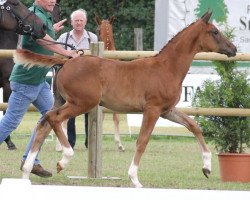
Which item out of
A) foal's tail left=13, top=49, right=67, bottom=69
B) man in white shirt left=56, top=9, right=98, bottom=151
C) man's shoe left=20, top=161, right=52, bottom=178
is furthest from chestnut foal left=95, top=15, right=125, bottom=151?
foal's tail left=13, top=49, right=67, bottom=69

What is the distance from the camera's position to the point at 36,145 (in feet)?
23.7

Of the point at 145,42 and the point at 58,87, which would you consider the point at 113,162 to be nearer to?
the point at 58,87

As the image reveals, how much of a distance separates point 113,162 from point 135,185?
335cm

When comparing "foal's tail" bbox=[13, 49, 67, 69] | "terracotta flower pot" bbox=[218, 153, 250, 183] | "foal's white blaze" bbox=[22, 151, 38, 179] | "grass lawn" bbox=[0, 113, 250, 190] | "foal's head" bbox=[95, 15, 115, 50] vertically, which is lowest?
"grass lawn" bbox=[0, 113, 250, 190]

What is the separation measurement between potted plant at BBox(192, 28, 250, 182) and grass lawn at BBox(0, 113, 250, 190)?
0.28m

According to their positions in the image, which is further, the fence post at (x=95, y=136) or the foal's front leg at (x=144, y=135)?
the fence post at (x=95, y=136)

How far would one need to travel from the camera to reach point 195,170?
9734 mm

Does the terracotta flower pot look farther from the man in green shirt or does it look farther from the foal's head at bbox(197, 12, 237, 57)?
the man in green shirt

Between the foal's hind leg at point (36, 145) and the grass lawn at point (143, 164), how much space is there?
42cm

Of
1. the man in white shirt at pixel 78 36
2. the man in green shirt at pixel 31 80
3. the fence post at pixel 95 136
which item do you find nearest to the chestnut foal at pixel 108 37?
the man in white shirt at pixel 78 36

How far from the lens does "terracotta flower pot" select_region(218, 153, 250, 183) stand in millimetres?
8125

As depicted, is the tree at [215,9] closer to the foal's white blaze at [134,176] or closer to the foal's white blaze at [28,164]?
the foal's white blaze at [134,176]

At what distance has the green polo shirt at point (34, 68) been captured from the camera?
731 centimetres

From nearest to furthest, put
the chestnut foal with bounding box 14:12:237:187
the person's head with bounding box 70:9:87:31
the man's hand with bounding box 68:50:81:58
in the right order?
the chestnut foal with bounding box 14:12:237:187, the man's hand with bounding box 68:50:81:58, the person's head with bounding box 70:9:87:31
